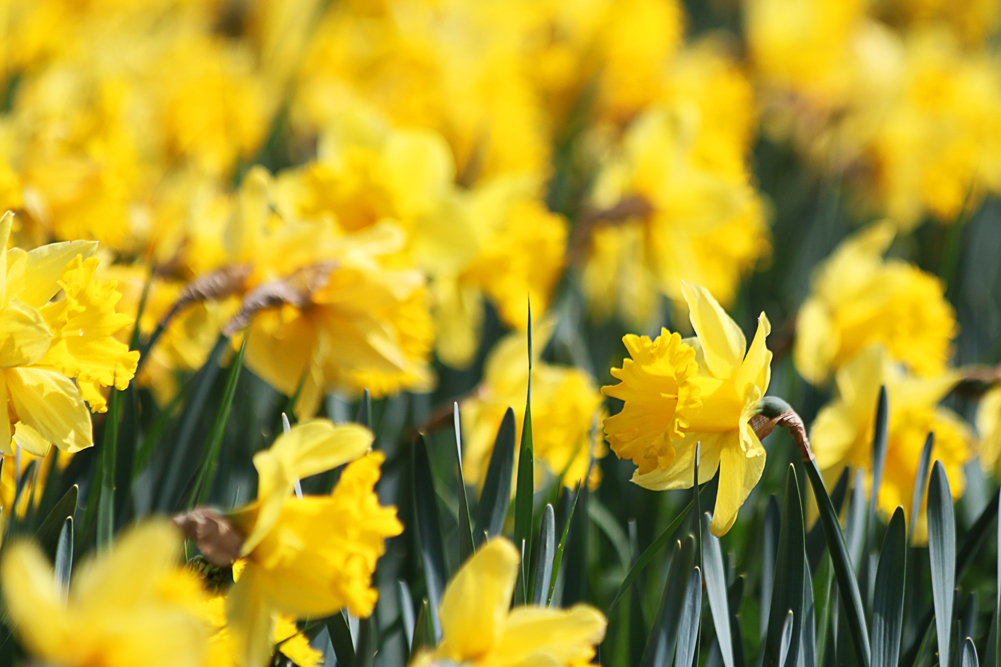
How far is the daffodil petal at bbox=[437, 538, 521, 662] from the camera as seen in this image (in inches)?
25.2

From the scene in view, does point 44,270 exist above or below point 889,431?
above

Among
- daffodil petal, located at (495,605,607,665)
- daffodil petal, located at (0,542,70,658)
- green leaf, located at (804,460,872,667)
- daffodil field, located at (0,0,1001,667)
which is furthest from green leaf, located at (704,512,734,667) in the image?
daffodil petal, located at (0,542,70,658)

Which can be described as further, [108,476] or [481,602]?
[108,476]

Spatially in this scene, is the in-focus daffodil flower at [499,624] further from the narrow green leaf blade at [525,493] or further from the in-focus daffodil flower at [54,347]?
the in-focus daffodil flower at [54,347]

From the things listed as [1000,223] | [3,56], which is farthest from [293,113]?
[1000,223]

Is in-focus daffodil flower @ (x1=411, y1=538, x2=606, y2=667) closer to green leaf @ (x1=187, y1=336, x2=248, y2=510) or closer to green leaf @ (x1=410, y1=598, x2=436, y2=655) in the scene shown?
green leaf @ (x1=410, y1=598, x2=436, y2=655)

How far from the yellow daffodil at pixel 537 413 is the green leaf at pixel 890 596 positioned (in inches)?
15.7

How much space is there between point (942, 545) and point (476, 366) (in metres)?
1.10

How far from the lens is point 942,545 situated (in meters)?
0.90

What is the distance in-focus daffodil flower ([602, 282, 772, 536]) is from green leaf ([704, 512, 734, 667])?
0.02 meters

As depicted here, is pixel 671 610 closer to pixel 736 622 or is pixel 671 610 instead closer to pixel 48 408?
pixel 736 622

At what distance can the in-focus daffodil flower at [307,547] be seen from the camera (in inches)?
26.9

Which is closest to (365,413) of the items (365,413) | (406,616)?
(365,413)

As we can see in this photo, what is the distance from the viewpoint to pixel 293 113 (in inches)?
107
